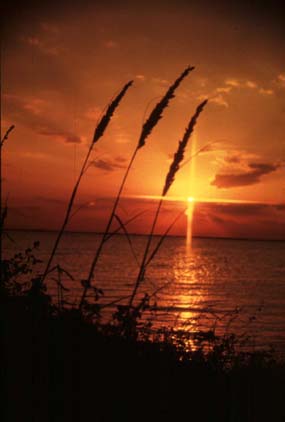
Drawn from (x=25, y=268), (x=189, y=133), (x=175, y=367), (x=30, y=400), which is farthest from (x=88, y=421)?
(x=25, y=268)


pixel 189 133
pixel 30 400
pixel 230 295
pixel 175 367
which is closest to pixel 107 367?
pixel 30 400

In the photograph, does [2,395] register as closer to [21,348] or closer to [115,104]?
[21,348]

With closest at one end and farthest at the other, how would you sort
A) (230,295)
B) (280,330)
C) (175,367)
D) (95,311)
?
(95,311), (175,367), (280,330), (230,295)

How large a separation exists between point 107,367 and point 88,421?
335 millimetres

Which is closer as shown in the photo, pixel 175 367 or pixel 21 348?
pixel 21 348

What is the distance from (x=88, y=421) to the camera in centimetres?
220

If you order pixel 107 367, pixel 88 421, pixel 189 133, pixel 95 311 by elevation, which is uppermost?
pixel 189 133

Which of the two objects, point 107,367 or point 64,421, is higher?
point 107,367

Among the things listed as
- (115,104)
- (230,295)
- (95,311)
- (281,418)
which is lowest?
(230,295)

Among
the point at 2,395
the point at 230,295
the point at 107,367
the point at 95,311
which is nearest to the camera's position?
the point at 2,395

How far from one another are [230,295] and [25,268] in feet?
103

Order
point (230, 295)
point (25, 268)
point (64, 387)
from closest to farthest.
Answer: point (64, 387) < point (25, 268) < point (230, 295)

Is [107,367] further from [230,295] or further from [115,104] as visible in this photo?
[230,295]

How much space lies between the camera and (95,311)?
2.74 metres
